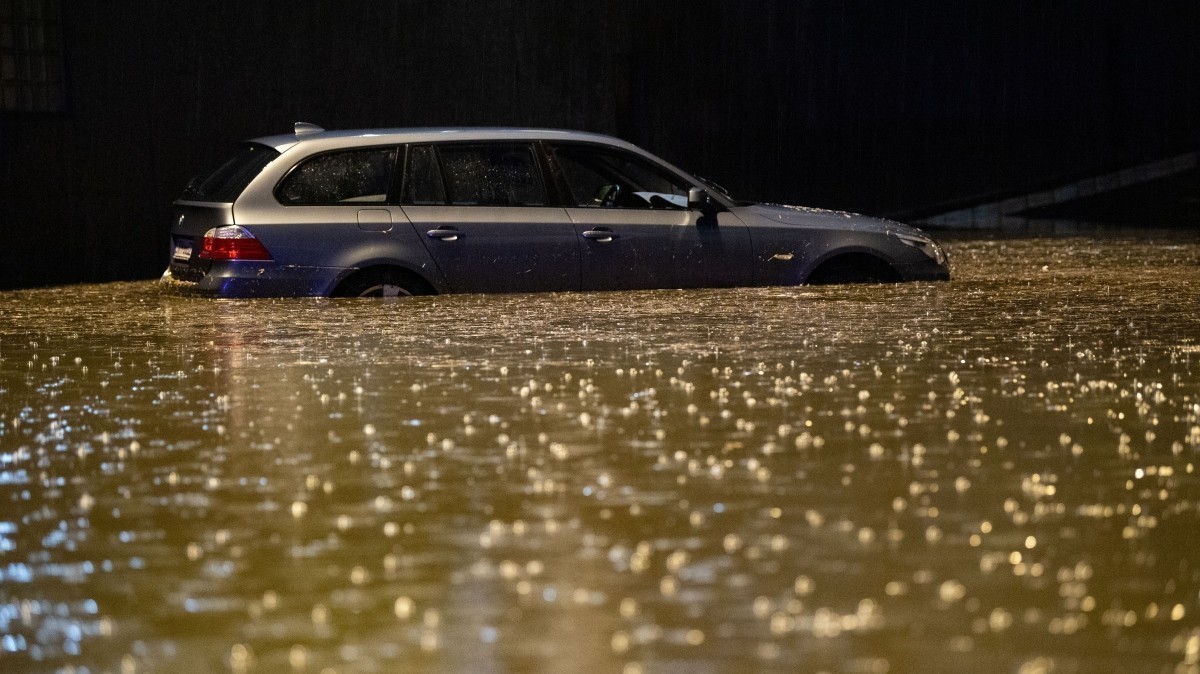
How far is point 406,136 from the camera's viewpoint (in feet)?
42.3

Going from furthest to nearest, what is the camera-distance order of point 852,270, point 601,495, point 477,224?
point 852,270, point 477,224, point 601,495

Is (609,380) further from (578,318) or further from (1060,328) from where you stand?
(1060,328)

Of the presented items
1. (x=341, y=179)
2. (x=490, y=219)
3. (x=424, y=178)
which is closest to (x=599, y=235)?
(x=490, y=219)

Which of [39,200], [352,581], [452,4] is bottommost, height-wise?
→ [352,581]

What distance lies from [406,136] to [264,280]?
4.30 ft

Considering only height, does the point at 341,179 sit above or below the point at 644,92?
below

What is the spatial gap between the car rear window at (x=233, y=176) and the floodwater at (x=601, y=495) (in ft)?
2.94

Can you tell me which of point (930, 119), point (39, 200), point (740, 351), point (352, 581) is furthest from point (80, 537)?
point (930, 119)

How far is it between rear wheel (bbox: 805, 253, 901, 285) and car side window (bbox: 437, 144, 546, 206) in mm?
2023

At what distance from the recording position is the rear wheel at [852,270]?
13.8 m

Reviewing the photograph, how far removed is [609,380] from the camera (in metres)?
9.64

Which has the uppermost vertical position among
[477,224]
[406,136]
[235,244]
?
[406,136]

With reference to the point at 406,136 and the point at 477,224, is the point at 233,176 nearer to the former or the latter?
the point at 406,136

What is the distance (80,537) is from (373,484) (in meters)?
1.13
